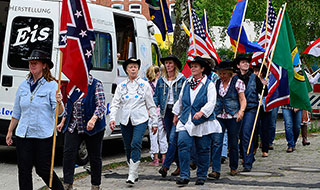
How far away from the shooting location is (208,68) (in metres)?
8.90

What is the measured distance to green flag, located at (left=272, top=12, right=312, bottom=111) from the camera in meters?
10.7

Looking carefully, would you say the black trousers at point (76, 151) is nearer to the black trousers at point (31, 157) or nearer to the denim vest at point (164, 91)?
the black trousers at point (31, 157)

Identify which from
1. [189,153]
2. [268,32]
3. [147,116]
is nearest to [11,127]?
[147,116]

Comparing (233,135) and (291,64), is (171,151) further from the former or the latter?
(291,64)

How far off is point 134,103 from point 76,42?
1795mm

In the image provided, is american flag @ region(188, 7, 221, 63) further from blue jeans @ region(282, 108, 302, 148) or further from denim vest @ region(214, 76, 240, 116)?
blue jeans @ region(282, 108, 302, 148)

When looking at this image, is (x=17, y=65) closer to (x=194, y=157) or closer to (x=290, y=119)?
(x=194, y=157)

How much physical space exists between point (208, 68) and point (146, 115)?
3.65 ft

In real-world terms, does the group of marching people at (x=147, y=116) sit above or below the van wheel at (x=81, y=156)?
above

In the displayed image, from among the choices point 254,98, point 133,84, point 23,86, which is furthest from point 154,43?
point 23,86

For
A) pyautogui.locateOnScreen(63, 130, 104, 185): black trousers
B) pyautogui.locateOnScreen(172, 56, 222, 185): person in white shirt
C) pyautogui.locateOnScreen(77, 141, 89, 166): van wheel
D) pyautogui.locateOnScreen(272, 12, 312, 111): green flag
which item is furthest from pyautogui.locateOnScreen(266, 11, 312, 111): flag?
pyautogui.locateOnScreen(63, 130, 104, 185): black trousers

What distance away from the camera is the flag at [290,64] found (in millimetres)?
10688

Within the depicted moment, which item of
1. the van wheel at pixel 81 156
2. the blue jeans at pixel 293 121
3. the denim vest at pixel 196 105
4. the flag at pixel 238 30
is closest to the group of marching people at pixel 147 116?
the denim vest at pixel 196 105

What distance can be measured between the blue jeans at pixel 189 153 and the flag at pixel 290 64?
105 inches
